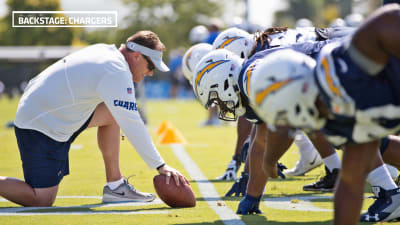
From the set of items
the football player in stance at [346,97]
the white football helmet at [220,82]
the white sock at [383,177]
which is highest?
the football player in stance at [346,97]

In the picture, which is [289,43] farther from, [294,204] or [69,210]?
[69,210]

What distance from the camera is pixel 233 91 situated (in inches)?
190

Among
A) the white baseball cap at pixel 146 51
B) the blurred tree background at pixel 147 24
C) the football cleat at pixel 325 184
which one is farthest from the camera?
the blurred tree background at pixel 147 24

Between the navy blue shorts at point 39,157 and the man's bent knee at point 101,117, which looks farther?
the man's bent knee at point 101,117

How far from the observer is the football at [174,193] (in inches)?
198

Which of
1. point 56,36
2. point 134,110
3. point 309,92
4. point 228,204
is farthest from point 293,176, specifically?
point 56,36

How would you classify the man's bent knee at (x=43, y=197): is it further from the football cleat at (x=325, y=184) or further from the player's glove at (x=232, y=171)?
the football cleat at (x=325, y=184)

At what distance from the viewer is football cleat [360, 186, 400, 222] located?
4.28 metres

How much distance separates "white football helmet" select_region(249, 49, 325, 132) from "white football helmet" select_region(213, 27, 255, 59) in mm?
2935

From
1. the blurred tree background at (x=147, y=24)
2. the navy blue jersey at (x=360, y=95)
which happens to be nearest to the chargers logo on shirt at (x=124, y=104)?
the navy blue jersey at (x=360, y=95)

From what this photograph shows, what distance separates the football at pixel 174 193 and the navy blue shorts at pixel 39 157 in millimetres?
888

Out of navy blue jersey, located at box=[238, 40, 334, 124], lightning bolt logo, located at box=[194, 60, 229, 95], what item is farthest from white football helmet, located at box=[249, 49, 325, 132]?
lightning bolt logo, located at box=[194, 60, 229, 95]

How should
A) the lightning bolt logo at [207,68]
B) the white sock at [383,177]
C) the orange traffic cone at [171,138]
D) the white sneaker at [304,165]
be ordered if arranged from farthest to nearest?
the orange traffic cone at [171,138] < the white sneaker at [304,165] < the lightning bolt logo at [207,68] < the white sock at [383,177]

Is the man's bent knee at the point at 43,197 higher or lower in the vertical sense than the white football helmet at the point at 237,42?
lower
